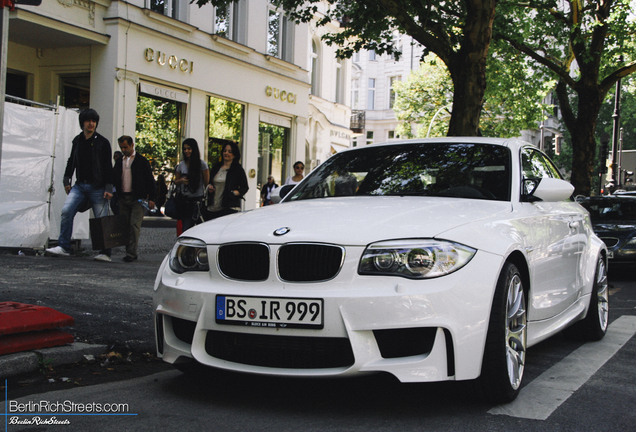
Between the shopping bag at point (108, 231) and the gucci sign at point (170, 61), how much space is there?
794 cm


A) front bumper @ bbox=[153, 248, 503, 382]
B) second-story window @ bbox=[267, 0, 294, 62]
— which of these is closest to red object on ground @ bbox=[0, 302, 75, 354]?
front bumper @ bbox=[153, 248, 503, 382]

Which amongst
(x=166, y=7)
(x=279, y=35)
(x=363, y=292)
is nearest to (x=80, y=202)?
(x=363, y=292)

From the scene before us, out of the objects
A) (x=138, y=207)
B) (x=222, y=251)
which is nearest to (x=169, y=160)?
(x=138, y=207)

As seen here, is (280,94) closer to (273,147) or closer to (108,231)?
(273,147)

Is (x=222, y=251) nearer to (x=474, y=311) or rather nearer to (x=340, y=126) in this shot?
(x=474, y=311)

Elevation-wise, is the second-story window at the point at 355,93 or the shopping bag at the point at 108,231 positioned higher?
the second-story window at the point at 355,93

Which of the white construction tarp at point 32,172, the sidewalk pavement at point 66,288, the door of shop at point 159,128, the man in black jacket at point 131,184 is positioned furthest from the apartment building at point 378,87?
the man in black jacket at point 131,184

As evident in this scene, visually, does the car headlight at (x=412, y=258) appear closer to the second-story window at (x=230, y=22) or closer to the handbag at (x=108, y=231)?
the handbag at (x=108, y=231)

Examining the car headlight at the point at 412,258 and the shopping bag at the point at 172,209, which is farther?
the shopping bag at the point at 172,209

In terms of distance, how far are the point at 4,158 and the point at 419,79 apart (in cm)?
3894

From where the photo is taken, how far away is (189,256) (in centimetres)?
382

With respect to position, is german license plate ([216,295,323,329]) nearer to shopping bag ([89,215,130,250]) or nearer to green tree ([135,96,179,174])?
shopping bag ([89,215,130,250])

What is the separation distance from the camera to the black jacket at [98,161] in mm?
9719

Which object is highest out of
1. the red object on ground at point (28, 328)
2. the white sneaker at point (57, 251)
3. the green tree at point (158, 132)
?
the green tree at point (158, 132)
